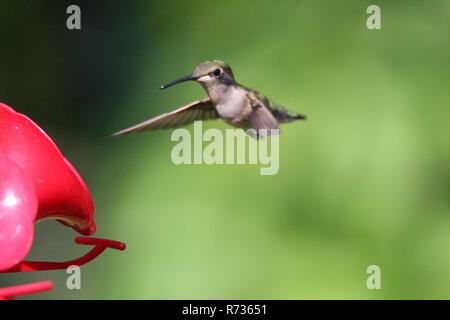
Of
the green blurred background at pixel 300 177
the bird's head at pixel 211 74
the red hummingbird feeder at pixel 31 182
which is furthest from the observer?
the green blurred background at pixel 300 177

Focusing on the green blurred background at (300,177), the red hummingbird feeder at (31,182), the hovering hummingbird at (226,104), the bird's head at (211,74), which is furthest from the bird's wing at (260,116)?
the green blurred background at (300,177)

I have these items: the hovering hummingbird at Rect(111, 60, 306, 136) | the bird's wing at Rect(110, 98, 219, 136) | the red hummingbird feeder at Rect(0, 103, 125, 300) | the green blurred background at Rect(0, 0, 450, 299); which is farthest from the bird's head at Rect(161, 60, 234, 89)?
the green blurred background at Rect(0, 0, 450, 299)

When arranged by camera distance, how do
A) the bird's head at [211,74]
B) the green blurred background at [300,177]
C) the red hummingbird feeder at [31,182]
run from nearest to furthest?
the red hummingbird feeder at [31,182]
the bird's head at [211,74]
the green blurred background at [300,177]

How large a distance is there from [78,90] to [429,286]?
207 cm

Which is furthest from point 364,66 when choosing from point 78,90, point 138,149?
point 78,90

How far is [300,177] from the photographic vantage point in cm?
334

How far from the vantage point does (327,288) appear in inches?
129

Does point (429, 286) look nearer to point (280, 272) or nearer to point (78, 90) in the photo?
point (280, 272)

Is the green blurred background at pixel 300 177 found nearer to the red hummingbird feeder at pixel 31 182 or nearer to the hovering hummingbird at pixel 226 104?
→ the hovering hummingbird at pixel 226 104

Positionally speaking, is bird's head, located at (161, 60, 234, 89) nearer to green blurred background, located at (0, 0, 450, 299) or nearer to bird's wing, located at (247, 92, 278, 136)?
bird's wing, located at (247, 92, 278, 136)

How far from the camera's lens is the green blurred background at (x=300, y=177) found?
3.30 metres

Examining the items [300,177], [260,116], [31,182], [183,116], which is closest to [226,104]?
[260,116]

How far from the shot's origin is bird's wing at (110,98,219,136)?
7.75ft
